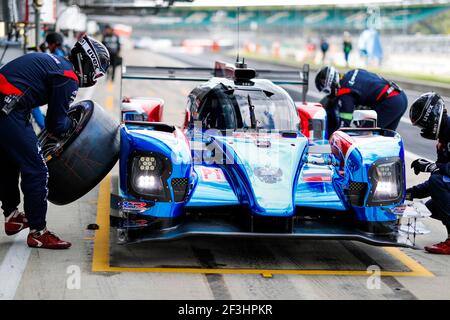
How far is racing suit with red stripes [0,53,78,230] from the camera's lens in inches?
284

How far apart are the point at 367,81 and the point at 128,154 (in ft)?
16.3

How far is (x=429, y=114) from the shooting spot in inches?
306

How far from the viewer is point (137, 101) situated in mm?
10766

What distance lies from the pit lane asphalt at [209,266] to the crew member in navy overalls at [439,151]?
37cm

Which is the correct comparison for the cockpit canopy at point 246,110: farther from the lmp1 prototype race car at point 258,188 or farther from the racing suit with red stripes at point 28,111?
the racing suit with red stripes at point 28,111

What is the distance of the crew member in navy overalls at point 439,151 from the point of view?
7.68 m

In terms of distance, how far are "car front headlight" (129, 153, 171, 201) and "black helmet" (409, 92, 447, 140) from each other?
7.90ft

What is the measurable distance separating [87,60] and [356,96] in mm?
4520

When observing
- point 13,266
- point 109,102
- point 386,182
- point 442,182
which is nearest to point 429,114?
point 442,182

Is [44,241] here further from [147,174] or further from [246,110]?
[246,110]

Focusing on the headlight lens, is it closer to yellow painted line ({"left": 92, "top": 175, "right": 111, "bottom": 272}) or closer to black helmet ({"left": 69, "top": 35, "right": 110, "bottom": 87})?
yellow painted line ({"left": 92, "top": 175, "right": 111, "bottom": 272})
